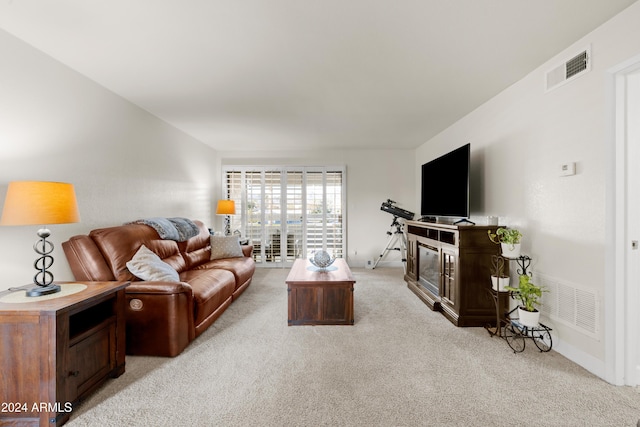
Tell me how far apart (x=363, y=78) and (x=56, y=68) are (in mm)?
2643

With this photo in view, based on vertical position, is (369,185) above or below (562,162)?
above

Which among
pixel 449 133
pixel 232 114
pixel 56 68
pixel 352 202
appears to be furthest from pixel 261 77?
pixel 352 202

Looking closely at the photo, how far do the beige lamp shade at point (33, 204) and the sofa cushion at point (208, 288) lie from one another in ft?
3.99

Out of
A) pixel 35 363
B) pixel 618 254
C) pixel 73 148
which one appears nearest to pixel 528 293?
pixel 618 254

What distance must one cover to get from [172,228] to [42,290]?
1.80 metres

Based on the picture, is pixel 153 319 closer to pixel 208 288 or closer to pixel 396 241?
pixel 208 288

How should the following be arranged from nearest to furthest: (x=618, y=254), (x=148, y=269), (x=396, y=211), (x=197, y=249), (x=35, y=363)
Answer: (x=35, y=363) < (x=618, y=254) < (x=148, y=269) < (x=197, y=249) < (x=396, y=211)

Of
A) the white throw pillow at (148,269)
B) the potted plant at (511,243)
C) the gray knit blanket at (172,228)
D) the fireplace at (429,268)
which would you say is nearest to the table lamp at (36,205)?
the white throw pillow at (148,269)

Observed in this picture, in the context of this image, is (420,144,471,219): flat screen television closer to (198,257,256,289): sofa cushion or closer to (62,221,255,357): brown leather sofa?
(198,257,256,289): sofa cushion

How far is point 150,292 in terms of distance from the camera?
2238 millimetres

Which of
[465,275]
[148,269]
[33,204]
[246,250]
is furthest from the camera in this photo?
[246,250]

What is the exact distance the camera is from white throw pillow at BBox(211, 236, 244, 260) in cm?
425

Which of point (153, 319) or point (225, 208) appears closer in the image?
point (153, 319)

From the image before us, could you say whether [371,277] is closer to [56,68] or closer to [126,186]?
[126,186]
